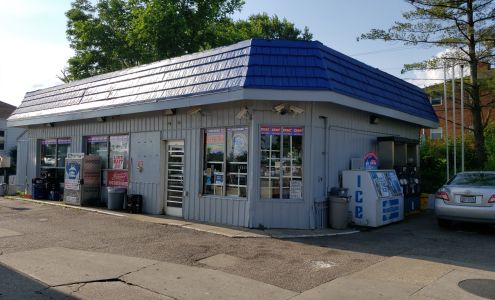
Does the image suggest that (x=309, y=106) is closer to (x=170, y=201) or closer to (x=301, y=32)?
(x=170, y=201)

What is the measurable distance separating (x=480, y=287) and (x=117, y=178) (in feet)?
39.2

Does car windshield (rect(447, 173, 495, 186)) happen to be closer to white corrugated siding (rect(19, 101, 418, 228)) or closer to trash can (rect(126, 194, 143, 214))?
white corrugated siding (rect(19, 101, 418, 228))

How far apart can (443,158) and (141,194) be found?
42.0 feet

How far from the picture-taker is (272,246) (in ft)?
29.2

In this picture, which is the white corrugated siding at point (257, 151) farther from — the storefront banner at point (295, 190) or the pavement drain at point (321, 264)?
the pavement drain at point (321, 264)

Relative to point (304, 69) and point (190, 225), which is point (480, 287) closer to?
point (304, 69)

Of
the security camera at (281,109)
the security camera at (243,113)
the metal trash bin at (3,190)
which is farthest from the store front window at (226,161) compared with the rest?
the metal trash bin at (3,190)

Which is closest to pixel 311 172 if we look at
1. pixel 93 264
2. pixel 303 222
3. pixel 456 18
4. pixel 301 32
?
pixel 303 222

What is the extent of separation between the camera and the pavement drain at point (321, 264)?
7332 mm

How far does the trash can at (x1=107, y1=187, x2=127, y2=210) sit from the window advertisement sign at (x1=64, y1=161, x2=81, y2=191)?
6.24 feet

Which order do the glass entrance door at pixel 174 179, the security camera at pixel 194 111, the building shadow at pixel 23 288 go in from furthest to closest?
the glass entrance door at pixel 174 179, the security camera at pixel 194 111, the building shadow at pixel 23 288

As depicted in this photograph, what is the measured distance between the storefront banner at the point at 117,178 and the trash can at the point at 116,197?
545 mm

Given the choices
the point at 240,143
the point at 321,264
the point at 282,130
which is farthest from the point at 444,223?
the point at 240,143

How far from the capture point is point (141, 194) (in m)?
13.9
